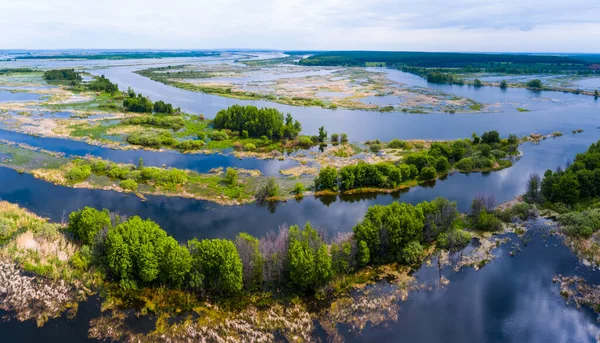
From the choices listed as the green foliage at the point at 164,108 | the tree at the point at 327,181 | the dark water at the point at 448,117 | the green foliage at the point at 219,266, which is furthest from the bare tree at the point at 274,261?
the green foliage at the point at 164,108

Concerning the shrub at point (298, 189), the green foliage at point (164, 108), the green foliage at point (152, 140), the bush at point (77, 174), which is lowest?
the shrub at point (298, 189)

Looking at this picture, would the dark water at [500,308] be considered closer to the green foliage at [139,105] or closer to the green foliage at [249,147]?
the green foliage at [249,147]

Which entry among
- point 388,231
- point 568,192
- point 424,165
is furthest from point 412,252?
point 424,165

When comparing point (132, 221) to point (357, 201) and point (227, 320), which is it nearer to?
point (227, 320)

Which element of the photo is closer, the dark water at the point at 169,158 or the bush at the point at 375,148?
the dark water at the point at 169,158

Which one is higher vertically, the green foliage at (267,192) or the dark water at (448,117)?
the dark water at (448,117)

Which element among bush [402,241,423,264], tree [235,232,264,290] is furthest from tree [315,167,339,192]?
tree [235,232,264,290]

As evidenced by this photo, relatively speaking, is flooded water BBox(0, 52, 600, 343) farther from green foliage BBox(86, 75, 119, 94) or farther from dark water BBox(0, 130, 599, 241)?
green foliage BBox(86, 75, 119, 94)
